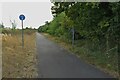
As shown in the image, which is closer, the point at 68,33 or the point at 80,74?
the point at 80,74

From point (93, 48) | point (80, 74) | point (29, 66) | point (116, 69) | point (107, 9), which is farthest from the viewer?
point (93, 48)

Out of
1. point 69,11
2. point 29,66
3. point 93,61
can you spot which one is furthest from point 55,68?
point 69,11

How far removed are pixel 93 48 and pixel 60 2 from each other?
177 inches

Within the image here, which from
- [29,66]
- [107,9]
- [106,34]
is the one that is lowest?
[29,66]

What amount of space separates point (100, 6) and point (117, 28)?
257 cm

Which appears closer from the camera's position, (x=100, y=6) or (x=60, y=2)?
(x=100, y=6)

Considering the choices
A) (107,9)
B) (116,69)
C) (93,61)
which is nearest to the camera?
(116,69)

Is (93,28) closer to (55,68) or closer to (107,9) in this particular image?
(107,9)

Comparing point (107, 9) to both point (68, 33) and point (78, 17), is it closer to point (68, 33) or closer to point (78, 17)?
point (78, 17)

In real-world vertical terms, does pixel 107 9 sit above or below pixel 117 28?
above

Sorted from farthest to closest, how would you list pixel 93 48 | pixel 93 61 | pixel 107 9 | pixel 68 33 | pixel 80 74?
pixel 68 33 < pixel 93 48 < pixel 107 9 < pixel 93 61 < pixel 80 74

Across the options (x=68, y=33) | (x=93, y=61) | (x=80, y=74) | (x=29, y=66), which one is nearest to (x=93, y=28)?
(x=93, y=61)

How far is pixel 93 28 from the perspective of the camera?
22.1 m

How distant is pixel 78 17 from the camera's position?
25.4m
